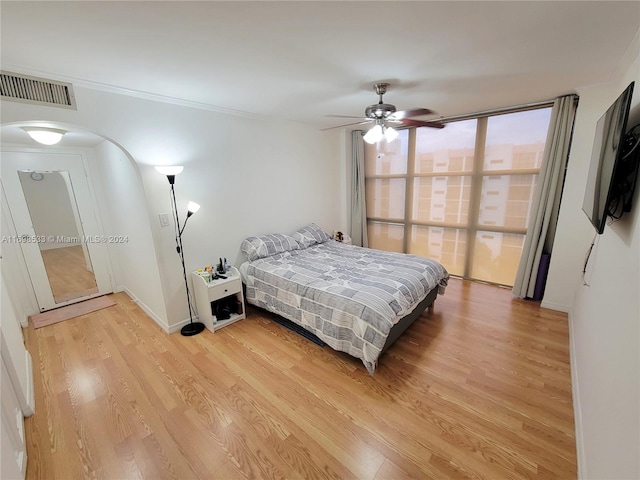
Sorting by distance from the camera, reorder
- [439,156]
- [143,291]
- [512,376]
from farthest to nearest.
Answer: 1. [439,156]
2. [143,291]
3. [512,376]

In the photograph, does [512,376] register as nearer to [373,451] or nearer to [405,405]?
[405,405]

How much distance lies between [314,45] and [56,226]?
13.2ft

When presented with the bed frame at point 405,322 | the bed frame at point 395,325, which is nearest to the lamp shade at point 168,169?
the bed frame at point 395,325

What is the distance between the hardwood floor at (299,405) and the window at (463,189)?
1.25 m

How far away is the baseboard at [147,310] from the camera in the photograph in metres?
2.93

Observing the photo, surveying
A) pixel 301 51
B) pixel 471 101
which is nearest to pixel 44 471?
pixel 301 51

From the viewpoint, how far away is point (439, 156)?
4027 millimetres

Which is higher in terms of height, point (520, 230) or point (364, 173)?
point (364, 173)

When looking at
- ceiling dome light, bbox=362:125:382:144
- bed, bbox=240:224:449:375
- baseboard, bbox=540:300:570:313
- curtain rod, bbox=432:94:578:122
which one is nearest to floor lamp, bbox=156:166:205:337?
bed, bbox=240:224:449:375

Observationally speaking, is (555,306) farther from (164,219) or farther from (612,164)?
(164,219)

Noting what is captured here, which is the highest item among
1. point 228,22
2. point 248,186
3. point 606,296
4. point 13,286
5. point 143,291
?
point 228,22

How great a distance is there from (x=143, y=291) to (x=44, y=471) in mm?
2078

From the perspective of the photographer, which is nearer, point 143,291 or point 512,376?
point 512,376

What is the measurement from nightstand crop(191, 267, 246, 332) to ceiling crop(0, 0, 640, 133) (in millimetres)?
1900
